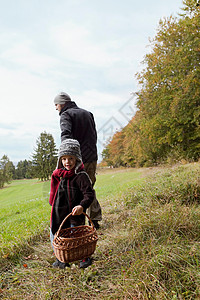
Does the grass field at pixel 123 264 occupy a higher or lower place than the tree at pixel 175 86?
lower

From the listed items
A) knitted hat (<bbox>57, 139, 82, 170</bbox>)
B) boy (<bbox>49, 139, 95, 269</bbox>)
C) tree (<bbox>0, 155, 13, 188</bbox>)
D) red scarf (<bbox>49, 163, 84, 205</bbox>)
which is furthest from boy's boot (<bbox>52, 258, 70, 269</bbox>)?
tree (<bbox>0, 155, 13, 188</bbox>)

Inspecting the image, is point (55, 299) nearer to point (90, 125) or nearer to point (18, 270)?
point (18, 270)

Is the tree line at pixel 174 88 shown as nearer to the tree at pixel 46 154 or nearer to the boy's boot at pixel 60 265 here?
the tree at pixel 46 154

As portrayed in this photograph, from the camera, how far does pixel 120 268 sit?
2.40 metres

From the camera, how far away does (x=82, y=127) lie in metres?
3.23

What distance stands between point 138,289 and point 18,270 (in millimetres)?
1518

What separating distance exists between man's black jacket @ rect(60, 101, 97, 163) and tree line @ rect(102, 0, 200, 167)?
9113 mm

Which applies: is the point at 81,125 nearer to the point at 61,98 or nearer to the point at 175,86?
the point at 61,98

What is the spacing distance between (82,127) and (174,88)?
10593 millimetres

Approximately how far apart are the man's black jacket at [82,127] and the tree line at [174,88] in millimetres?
9113

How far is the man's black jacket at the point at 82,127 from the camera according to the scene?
310 centimetres

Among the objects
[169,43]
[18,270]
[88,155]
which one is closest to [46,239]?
[18,270]

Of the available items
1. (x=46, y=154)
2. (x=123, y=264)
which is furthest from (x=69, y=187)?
(x=46, y=154)

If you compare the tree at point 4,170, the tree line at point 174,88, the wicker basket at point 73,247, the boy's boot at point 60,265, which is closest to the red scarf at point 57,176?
the wicker basket at point 73,247
